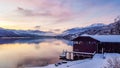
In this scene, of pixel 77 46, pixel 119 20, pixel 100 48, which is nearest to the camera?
pixel 100 48

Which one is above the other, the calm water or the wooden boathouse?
the wooden boathouse

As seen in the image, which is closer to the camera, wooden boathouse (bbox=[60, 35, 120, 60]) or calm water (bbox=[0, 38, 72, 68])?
wooden boathouse (bbox=[60, 35, 120, 60])

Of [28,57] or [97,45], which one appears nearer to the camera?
[97,45]

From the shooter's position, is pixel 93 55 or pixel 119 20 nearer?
pixel 93 55

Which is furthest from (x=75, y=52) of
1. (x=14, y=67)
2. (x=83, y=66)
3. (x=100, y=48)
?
(x=83, y=66)

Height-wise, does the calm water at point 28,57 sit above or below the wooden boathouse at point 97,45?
below

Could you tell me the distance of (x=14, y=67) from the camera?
47.5 meters

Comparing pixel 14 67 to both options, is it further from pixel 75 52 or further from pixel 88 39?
pixel 88 39

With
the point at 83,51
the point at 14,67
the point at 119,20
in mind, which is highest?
the point at 119,20

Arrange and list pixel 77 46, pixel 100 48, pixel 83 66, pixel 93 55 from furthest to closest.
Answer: pixel 77 46
pixel 100 48
pixel 93 55
pixel 83 66

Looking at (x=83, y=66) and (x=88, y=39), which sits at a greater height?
(x=88, y=39)

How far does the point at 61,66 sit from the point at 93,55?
459 inches

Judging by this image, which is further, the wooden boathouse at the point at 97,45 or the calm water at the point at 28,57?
the calm water at the point at 28,57

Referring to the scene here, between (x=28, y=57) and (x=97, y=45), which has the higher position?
(x=97, y=45)
